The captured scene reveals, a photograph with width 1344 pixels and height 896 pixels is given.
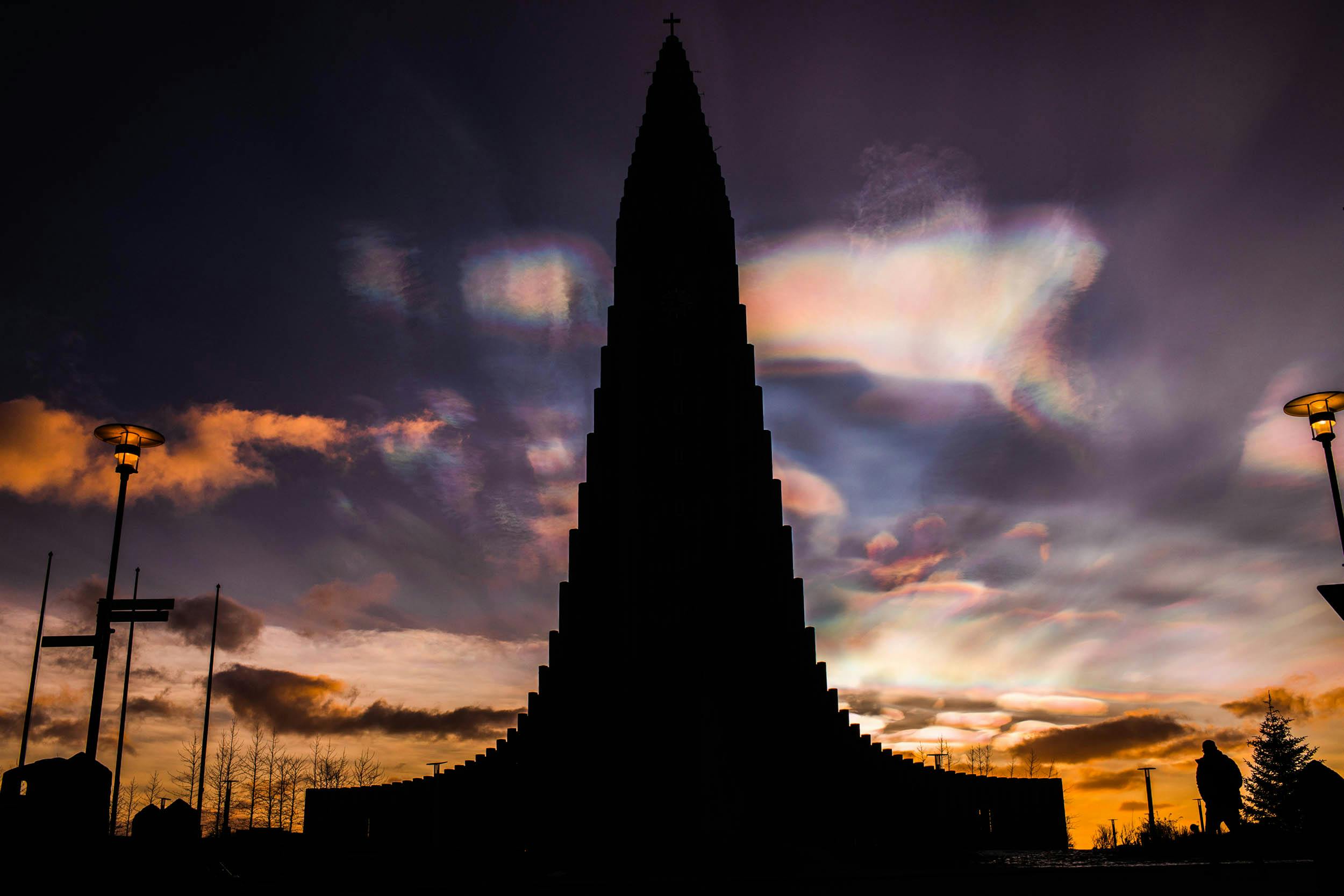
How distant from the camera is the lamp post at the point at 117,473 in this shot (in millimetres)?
19500

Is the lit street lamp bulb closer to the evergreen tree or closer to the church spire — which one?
the church spire

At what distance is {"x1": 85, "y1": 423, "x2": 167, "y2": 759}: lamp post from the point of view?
19500 millimetres

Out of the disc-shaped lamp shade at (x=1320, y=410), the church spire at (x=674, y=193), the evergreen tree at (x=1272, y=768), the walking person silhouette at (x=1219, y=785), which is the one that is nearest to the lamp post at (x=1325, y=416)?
the disc-shaped lamp shade at (x=1320, y=410)

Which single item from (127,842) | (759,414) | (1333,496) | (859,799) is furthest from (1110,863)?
(759,414)

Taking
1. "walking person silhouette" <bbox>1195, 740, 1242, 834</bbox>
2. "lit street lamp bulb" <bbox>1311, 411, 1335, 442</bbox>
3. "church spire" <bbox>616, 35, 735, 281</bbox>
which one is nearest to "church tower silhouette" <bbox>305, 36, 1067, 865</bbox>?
"church spire" <bbox>616, 35, 735, 281</bbox>

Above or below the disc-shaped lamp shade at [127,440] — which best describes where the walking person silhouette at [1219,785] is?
below

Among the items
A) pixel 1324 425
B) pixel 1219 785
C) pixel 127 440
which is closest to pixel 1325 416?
pixel 1324 425

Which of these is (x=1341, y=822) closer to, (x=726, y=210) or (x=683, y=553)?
(x=683, y=553)

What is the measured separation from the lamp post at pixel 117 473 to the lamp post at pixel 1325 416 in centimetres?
2485

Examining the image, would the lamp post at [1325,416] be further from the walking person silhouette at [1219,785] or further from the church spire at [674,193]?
the church spire at [674,193]

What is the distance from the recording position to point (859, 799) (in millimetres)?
38812

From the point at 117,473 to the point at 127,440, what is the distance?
Result: 0.84 metres

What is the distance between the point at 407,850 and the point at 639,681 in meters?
12.0

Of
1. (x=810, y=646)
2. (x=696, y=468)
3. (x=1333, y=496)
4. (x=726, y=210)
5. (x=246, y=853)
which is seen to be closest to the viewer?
(x=1333, y=496)
